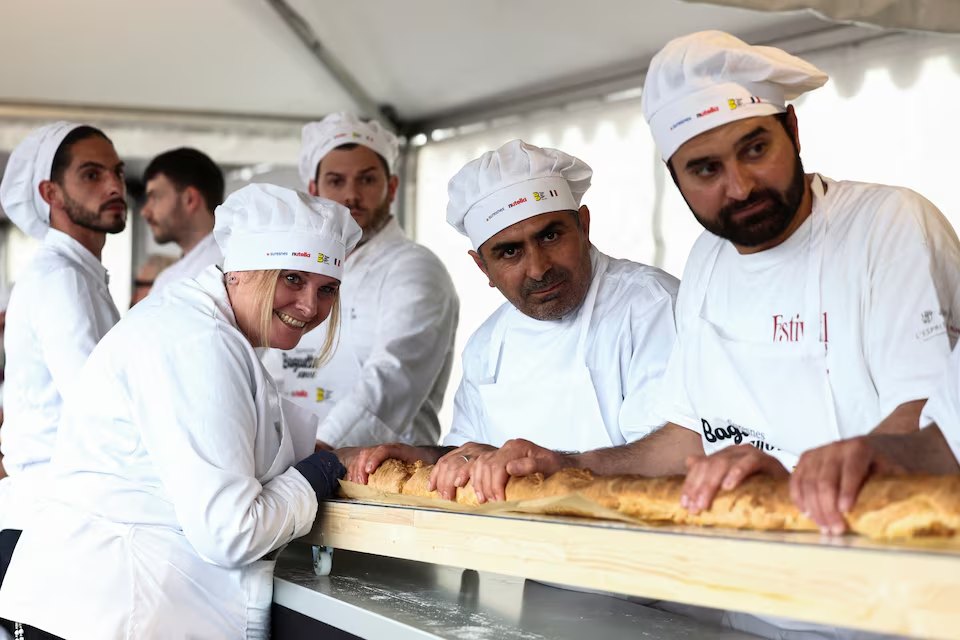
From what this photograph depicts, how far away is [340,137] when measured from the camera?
3240 millimetres

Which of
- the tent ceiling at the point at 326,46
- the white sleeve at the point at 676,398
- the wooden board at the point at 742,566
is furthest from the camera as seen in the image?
the tent ceiling at the point at 326,46

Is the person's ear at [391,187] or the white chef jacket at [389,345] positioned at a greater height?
the person's ear at [391,187]

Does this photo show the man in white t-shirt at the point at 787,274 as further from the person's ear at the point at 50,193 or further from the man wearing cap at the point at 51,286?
the person's ear at the point at 50,193

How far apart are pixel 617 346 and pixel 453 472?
1.97ft

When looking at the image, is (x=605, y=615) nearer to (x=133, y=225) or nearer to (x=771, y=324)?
(x=771, y=324)

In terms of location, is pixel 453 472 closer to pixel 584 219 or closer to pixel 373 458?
pixel 373 458

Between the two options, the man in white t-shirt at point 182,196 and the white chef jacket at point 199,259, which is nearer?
the white chef jacket at point 199,259

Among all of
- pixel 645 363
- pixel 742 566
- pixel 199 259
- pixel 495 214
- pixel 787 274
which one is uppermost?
pixel 199 259

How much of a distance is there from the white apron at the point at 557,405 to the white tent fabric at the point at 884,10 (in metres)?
0.65

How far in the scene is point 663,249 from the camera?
3.58 meters

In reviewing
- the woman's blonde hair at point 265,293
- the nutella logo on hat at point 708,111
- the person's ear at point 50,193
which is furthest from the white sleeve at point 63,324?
the nutella logo on hat at point 708,111

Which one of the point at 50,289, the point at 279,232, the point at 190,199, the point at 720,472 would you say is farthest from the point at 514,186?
the point at 190,199

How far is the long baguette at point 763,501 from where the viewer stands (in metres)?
0.98

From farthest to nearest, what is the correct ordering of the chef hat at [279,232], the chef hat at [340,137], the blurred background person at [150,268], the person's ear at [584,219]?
the blurred background person at [150,268] → the chef hat at [340,137] → the person's ear at [584,219] → the chef hat at [279,232]
